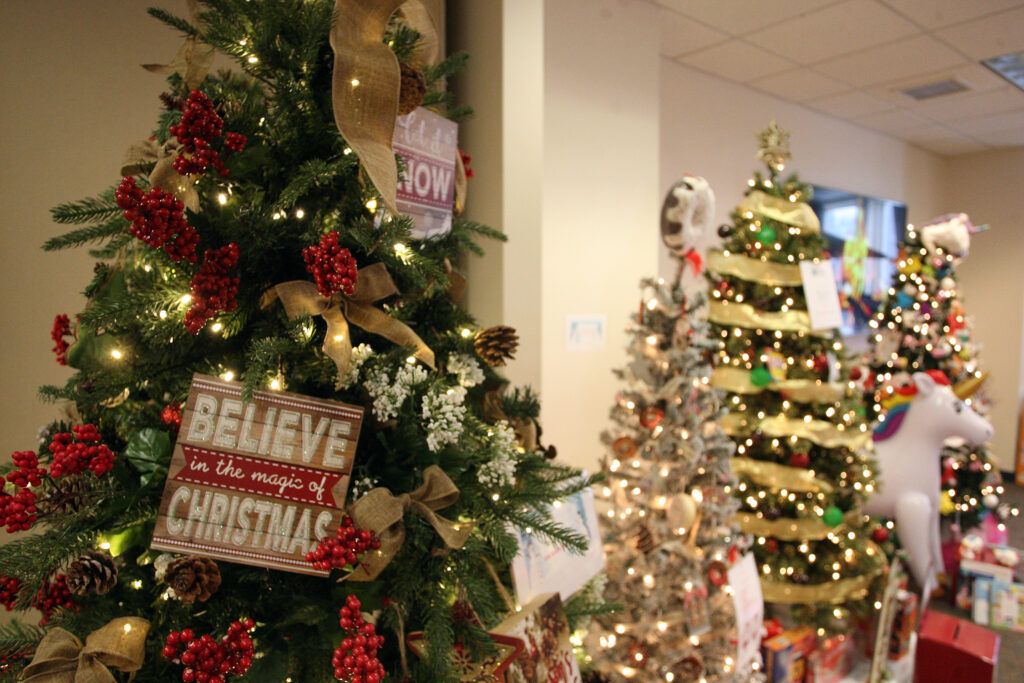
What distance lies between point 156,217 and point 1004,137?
6.99 meters

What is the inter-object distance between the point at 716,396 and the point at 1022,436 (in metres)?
5.72

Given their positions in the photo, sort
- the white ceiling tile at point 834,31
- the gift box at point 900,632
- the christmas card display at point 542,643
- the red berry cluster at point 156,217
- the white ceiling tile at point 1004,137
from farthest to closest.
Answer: the white ceiling tile at point 1004,137, the white ceiling tile at point 834,31, the gift box at point 900,632, the christmas card display at point 542,643, the red berry cluster at point 156,217

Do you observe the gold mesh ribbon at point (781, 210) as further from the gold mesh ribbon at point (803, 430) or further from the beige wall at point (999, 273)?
the beige wall at point (999, 273)

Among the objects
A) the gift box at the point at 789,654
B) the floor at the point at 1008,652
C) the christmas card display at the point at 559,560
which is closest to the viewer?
the christmas card display at the point at 559,560

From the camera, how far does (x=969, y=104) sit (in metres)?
4.54

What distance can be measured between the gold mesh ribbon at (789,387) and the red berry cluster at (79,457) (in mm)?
1989

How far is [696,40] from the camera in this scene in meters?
3.30

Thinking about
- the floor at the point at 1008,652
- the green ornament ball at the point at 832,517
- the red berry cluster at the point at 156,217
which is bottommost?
the floor at the point at 1008,652

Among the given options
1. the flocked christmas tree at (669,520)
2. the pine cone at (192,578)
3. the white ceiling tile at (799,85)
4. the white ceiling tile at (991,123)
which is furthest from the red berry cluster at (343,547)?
the white ceiling tile at (991,123)

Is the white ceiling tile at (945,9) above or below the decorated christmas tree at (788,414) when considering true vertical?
above

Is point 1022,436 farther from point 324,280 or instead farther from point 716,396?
point 324,280

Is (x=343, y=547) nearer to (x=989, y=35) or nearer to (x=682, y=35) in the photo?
(x=682, y=35)

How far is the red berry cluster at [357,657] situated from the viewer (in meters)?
0.65

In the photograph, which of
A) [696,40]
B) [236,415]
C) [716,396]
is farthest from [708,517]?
[696,40]
